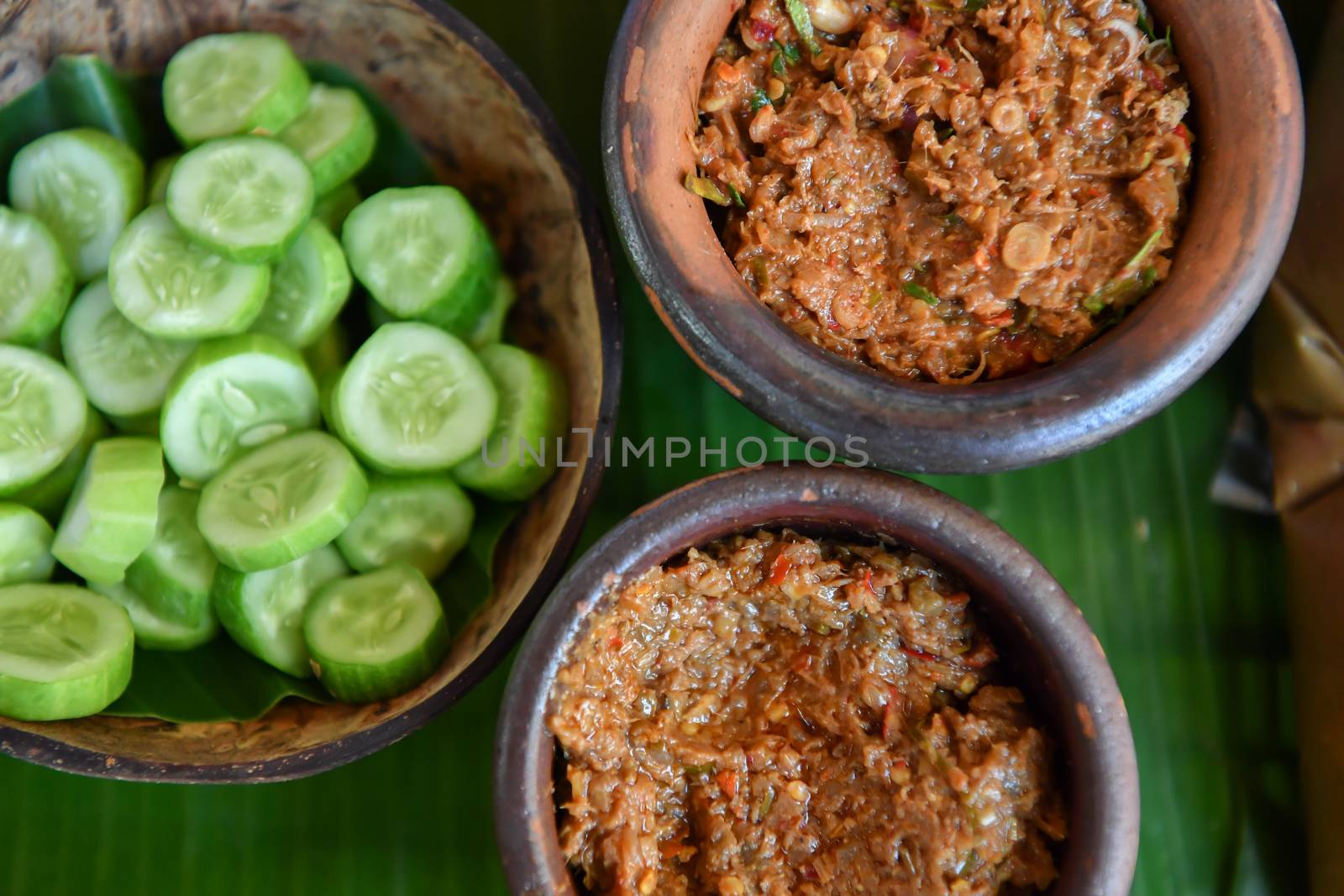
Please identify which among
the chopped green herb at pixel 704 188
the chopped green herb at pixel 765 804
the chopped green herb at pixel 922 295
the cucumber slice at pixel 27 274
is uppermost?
the chopped green herb at pixel 704 188

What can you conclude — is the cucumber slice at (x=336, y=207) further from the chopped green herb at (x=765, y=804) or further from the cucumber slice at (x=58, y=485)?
the chopped green herb at (x=765, y=804)

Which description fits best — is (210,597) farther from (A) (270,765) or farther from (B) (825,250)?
(B) (825,250)

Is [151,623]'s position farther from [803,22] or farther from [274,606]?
[803,22]

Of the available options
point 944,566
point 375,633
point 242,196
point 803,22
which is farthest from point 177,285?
point 944,566

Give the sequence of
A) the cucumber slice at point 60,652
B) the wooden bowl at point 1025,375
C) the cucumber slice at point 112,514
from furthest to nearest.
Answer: the cucumber slice at point 112,514 → the cucumber slice at point 60,652 → the wooden bowl at point 1025,375

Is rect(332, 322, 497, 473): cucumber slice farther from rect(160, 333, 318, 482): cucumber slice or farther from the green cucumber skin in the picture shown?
the green cucumber skin

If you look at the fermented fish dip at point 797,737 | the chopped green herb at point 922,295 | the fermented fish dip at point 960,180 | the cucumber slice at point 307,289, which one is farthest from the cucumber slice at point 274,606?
the chopped green herb at point 922,295

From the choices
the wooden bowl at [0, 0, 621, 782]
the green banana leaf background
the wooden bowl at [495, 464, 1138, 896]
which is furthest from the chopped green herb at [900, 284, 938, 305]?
the green banana leaf background
